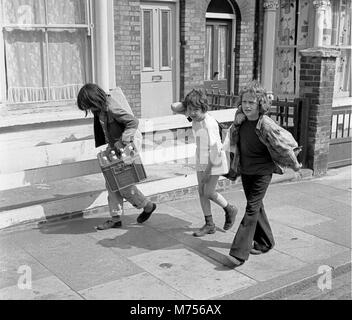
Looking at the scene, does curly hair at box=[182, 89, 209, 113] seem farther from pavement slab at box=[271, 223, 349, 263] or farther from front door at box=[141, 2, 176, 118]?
front door at box=[141, 2, 176, 118]

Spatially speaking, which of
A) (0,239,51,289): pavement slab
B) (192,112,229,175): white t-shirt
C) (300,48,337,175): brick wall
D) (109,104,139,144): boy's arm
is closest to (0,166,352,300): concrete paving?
(0,239,51,289): pavement slab

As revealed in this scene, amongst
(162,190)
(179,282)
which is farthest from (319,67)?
(179,282)

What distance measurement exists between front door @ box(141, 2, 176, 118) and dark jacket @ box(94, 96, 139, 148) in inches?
173

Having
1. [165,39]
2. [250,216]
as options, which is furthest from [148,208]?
[165,39]

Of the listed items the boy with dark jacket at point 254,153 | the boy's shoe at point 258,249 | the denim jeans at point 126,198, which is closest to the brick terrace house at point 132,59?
the denim jeans at point 126,198

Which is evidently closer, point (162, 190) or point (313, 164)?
point (162, 190)

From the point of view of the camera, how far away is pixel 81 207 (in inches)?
226

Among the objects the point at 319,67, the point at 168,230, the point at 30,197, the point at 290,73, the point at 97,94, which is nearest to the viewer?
the point at 97,94

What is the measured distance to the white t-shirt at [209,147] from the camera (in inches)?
193

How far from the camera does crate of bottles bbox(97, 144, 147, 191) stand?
4992 mm

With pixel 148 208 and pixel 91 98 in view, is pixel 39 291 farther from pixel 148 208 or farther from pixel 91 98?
pixel 91 98

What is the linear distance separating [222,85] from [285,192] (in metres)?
4.56

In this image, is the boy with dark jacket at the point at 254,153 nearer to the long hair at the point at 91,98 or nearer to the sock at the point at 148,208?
the sock at the point at 148,208

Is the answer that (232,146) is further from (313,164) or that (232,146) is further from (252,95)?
(313,164)
